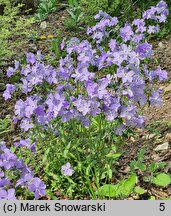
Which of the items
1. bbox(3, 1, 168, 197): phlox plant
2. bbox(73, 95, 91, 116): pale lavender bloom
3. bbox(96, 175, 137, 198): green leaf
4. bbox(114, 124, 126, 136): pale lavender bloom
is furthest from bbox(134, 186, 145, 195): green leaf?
bbox(73, 95, 91, 116): pale lavender bloom

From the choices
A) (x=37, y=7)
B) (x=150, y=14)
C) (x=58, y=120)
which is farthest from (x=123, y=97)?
(x=37, y=7)

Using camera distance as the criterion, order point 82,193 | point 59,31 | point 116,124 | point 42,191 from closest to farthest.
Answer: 1. point 42,191
2. point 116,124
3. point 82,193
4. point 59,31

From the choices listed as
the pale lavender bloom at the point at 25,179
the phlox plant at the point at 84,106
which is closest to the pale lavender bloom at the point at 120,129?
the phlox plant at the point at 84,106

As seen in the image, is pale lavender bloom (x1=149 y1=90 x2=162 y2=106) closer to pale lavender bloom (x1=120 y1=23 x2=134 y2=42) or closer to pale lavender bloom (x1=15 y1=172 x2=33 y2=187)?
pale lavender bloom (x1=120 y1=23 x2=134 y2=42)

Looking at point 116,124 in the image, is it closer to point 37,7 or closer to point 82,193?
point 82,193

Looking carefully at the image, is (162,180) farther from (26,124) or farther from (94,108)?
(26,124)

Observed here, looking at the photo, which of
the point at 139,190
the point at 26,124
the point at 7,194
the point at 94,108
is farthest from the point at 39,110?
the point at 139,190
